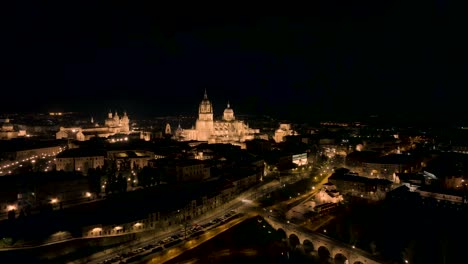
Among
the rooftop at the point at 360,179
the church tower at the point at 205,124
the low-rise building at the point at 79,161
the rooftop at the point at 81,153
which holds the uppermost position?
the church tower at the point at 205,124

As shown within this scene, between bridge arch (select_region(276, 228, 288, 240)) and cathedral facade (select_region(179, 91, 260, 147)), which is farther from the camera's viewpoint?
cathedral facade (select_region(179, 91, 260, 147))

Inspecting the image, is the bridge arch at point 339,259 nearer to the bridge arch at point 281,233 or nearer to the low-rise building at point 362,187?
the bridge arch at point 281,233

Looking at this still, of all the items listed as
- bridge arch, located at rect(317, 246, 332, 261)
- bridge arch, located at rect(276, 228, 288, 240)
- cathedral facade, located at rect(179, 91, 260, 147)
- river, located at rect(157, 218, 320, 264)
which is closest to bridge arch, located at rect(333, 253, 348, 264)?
bridge arch, located at rect(317, 246, 332, 261)

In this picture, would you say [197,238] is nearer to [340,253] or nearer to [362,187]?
[340,253]

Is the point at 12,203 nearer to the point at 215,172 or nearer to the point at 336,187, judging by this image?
the point at 215,172

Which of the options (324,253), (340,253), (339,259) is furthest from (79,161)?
(340,253)

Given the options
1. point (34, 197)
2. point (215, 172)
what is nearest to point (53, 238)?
point (34, 197)

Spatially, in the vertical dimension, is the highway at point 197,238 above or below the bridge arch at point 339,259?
above

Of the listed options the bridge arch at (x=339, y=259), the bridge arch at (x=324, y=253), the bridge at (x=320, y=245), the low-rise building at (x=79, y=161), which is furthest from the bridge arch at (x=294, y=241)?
the low-rise building at (x=79, y=161)

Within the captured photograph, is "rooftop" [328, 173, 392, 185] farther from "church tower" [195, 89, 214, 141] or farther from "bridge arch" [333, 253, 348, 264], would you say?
"church tower" [195, 89, 214, 141]
